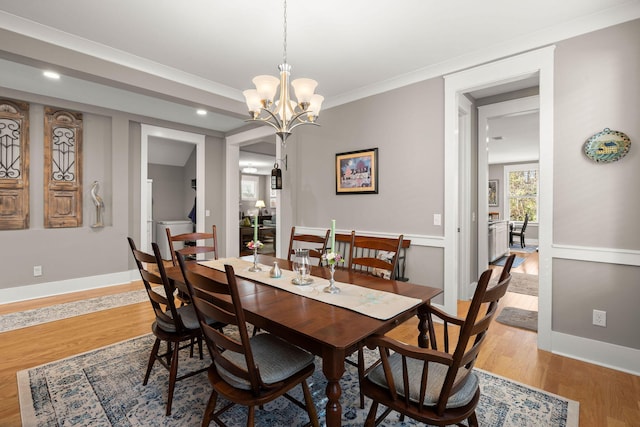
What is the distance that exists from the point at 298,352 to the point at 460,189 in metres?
3.05

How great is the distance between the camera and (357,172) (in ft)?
12.3

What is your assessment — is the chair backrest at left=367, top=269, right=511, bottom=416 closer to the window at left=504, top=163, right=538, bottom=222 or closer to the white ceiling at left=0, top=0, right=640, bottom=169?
the white ceiling at left=0, top=0, right=640, bottom=169

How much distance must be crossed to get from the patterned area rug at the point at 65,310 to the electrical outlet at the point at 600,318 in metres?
4.56

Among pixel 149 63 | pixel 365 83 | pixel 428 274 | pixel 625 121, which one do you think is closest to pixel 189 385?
pixel 428 274

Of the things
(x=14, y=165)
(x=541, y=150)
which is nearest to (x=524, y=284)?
(x=541, y=150)

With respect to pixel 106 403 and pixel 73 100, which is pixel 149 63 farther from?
pixel 106 403

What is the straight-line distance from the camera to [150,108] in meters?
4.45

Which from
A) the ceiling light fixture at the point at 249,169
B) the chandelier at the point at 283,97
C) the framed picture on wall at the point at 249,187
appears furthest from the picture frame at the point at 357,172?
the framed picture on wall at the point at 249,187

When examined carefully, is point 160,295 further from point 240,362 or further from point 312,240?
point 312,240

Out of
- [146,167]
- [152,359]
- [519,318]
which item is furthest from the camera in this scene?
[146,167]

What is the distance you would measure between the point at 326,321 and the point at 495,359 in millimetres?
1864

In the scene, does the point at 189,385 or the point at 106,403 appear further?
the point at 189,385

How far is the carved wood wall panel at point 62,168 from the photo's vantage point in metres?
4.00

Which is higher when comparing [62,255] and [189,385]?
[62,255]
